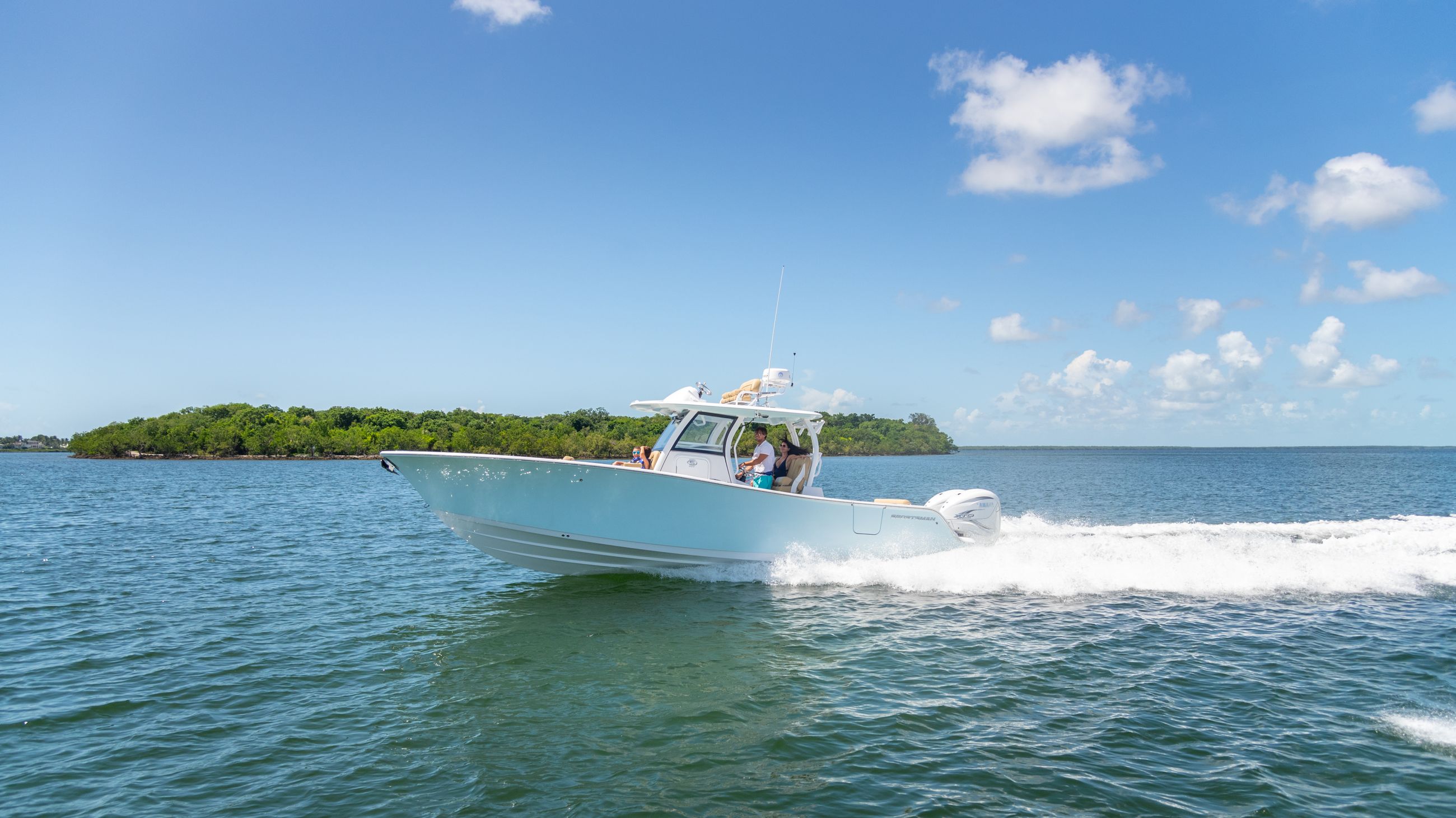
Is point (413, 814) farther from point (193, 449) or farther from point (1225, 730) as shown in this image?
point (193, 449)

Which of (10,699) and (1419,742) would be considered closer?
(1419,742)

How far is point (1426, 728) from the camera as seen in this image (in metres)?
6.38

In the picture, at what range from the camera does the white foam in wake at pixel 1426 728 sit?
20.0 ft

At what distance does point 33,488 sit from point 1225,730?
51904 millimetres

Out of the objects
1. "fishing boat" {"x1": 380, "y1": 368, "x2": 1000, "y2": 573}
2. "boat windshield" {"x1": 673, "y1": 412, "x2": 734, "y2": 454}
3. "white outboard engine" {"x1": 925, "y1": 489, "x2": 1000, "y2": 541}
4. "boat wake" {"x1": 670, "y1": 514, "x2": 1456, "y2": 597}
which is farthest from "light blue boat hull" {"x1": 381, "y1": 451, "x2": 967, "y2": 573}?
"boat windshield" {"x1": 673, "y1": 412, "x2": 734, "y2": 454}

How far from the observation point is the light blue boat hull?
34.8 feet

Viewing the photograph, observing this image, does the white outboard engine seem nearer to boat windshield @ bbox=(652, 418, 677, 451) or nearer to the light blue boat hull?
the light blue boat hull

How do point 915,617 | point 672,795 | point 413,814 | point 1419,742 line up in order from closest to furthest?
1. point 413,814
2. point 672,795
3. point 1419,742
4. point 915,617

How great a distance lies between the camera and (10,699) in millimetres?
6941

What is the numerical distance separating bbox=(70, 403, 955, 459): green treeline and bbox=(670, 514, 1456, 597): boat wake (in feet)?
215

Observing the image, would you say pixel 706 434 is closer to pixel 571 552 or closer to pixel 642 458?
pixel 642 458

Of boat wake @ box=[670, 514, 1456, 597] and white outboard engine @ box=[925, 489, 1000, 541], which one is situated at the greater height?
white outboard engine @ box=[925, 489, 1000, 541]

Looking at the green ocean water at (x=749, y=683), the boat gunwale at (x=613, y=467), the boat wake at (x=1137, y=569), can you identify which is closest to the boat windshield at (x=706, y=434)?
the boat gunwale at (x=613, y=467)

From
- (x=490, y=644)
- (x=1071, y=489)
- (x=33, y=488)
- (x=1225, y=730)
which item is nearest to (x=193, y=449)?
(x=33, y=488)
